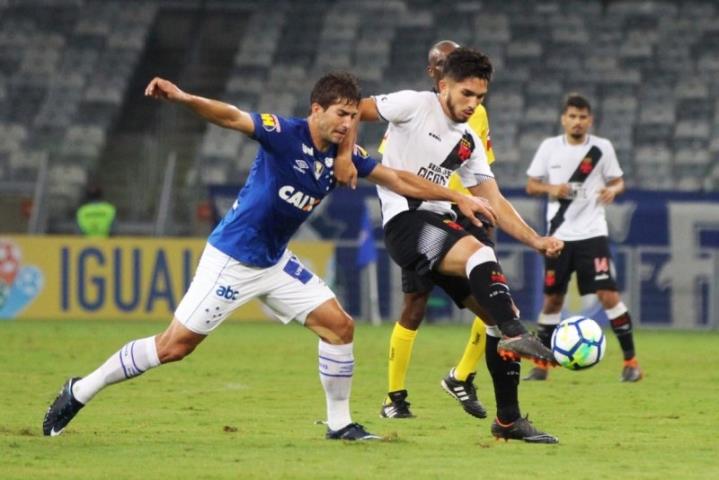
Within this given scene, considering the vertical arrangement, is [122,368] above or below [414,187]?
below

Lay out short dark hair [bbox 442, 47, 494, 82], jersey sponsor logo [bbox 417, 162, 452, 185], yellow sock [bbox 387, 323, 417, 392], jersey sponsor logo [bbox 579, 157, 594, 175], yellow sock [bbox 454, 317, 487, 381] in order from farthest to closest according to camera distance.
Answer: jersey sponsor logo [bbox 579, 157, 594, 175] < yellow sock [bbox 454, 317, 487, 381] < yellow sock [bbox 387, 323, 417, 392] < jersey sponsor logo [bbox 417, 162, 452, 185] < short dark hair [bbox 442, 47, 494, 82]

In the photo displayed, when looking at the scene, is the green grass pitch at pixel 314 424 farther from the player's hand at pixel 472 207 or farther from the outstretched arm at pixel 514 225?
the player's hand at pixel 472 207

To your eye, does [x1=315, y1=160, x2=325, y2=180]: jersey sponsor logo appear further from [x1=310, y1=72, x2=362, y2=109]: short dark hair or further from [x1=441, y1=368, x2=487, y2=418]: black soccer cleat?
[x1=441, y1=368, x2=487, y2=418]: black soccer cleat

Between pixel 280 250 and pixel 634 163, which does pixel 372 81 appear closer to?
pixel 634 163

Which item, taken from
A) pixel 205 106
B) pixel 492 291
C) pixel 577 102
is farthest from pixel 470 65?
pixel 577 102

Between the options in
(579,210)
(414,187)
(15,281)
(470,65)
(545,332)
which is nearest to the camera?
(414,187)

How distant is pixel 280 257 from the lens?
28.9 ft

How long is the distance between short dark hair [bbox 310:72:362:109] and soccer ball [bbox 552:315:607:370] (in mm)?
1630

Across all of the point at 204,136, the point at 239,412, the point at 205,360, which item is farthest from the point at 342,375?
the point at 204,136

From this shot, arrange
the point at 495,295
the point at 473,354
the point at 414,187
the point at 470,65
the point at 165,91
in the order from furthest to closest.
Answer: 1. the point at 473,354
2. the point at 470,65
3. the point at 414,187
4. the point at 495,295
5. the point at 165,91

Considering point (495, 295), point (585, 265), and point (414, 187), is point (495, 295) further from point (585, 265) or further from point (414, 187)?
point (585, 265)

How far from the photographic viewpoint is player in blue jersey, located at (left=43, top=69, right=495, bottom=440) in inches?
336

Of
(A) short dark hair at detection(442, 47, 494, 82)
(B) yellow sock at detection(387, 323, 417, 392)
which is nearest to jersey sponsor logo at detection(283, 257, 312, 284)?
(A) short dark hair at detection(442, 47, 494, 82)

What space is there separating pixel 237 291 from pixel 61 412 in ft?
3.83
